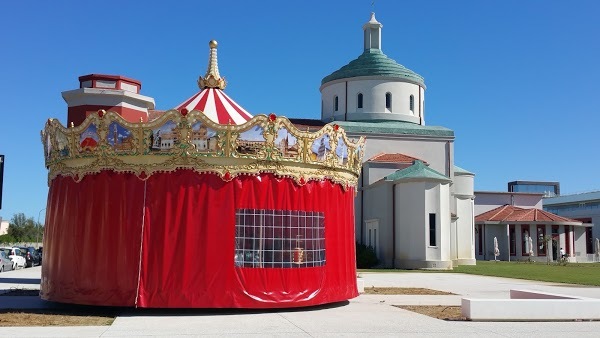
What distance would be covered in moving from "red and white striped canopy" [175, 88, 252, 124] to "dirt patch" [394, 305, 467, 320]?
7.19 meters

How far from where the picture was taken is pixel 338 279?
1806cm

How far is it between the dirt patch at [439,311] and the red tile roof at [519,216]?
48.1m

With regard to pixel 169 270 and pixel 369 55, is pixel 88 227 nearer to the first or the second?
pixel 169 270

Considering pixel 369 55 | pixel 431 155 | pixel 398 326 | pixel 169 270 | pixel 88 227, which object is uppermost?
pixel 369 55

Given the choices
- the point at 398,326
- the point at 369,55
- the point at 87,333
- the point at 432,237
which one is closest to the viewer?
the point at 87,333

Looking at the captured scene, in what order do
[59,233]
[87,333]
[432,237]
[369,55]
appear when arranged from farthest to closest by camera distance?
[369,55] → [432,237] → [59,233] → [87,333]

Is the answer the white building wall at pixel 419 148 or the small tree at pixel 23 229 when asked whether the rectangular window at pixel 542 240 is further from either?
the small tree at pixel 23 229

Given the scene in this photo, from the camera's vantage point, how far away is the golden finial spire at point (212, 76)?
20.1 metres

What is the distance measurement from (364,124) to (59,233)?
3403 cm

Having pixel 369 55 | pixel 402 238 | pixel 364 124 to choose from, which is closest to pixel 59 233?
pixel 402 238

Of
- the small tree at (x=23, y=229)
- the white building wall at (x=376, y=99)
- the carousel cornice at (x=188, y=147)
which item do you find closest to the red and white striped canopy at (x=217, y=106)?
the carousel cornice at (x=188, y=147)

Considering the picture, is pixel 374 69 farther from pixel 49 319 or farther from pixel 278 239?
pixel 49 319

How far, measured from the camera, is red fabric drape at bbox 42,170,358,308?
1586cm

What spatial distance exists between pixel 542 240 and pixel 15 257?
46.2m
